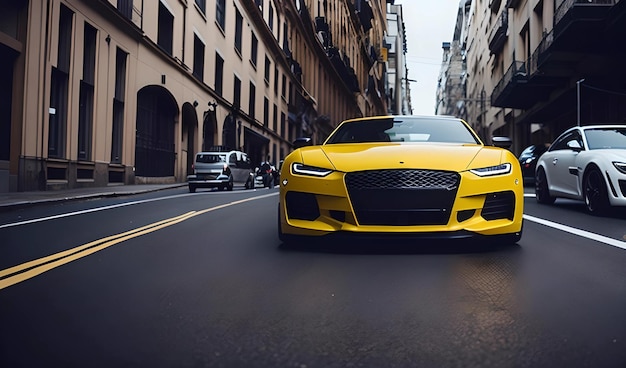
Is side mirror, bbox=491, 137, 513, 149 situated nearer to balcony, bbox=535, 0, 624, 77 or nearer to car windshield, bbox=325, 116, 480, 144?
car windshield, bbox=325, 116, 480, 144

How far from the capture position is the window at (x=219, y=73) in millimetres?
29875

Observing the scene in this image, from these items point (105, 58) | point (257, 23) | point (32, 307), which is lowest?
point (32, 307)

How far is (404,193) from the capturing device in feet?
15.5

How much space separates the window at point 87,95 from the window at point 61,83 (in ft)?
3.61

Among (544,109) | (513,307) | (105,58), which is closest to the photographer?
(513,307)

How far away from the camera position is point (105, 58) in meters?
18.4

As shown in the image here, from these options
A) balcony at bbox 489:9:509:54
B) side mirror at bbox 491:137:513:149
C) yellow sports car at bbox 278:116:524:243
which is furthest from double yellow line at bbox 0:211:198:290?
balcony at bbox 489:9:509:54

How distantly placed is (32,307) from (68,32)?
15.0 meters

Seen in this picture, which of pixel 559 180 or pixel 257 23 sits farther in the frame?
pixel 257 23

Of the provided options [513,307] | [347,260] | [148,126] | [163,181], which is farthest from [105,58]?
[513,307]

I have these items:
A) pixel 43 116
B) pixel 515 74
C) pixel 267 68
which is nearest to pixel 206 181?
pixel 43 116

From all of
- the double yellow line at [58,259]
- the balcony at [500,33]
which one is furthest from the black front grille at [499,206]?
the balcony at [500,33]

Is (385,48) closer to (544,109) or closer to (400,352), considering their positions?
(544,109)

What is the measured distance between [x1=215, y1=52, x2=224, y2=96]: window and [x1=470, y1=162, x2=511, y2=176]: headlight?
25.7 metres
